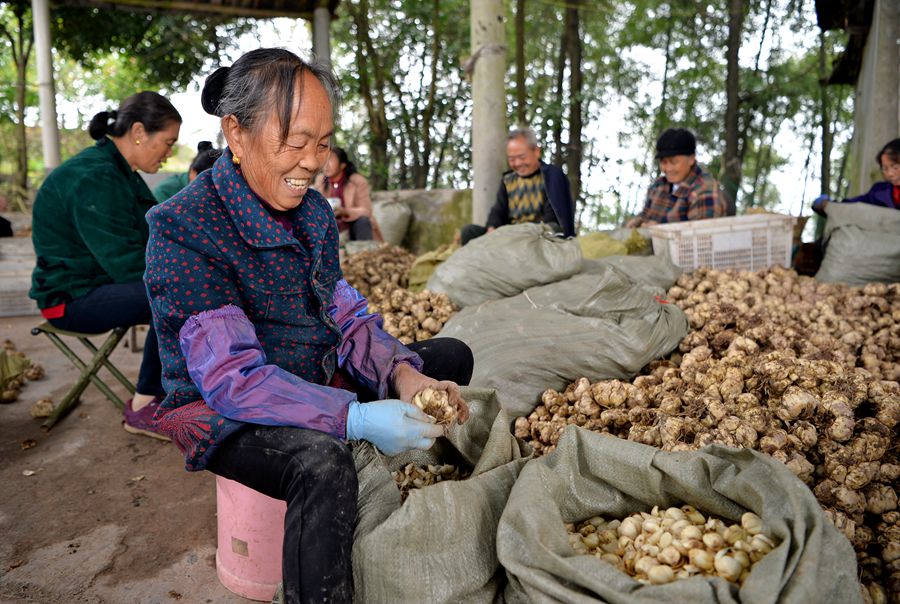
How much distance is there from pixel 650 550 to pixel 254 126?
1315 mm

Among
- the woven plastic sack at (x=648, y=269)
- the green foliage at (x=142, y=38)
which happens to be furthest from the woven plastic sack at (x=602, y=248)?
the green foliage at (x=142, y=38)

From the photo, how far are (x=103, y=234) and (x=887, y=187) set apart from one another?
4461mm

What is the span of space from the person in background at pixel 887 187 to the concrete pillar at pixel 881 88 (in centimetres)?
211

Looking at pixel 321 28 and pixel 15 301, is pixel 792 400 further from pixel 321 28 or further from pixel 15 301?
pixel 321 28

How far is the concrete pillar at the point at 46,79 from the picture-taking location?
6887 mm

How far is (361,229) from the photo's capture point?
19.3 ft

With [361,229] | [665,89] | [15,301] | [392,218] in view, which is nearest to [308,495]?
[361,229]

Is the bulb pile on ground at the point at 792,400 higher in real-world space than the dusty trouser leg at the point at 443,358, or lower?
lower

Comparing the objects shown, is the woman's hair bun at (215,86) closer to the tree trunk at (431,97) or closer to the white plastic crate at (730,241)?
the white plastic crate at (730,241)

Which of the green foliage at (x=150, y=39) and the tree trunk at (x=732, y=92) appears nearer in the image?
the tree trunk at (x=732, y=92)

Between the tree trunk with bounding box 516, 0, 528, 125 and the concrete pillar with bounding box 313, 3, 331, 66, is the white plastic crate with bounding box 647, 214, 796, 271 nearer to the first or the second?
the tree trunk with bounding box 516, 0, 528, 125

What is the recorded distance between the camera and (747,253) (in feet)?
13.3

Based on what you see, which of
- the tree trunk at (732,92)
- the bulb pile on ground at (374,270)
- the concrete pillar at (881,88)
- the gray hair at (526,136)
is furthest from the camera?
the tree trunk at (732,92)

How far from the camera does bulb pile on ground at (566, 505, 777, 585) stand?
4.43 feet
